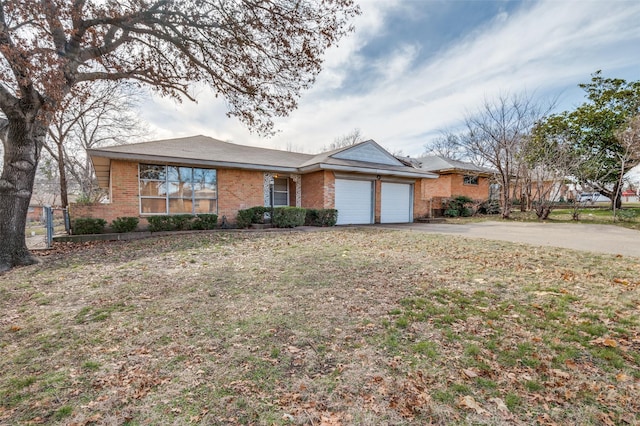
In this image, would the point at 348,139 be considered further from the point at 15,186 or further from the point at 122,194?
the point at 15,186

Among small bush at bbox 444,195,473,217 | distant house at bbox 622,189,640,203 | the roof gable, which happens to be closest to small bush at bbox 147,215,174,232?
the roof gable

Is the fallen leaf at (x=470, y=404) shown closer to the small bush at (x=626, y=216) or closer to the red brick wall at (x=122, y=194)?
the red brick wall at (x=122, y=194)

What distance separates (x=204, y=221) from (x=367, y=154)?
8.73 meters

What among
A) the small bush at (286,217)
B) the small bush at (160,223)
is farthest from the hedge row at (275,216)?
the small bush at (160,223)

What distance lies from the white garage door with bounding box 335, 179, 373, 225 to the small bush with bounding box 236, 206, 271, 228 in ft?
11.9

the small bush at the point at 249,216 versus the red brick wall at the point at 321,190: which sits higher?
the red brick wall at the point at 321,190

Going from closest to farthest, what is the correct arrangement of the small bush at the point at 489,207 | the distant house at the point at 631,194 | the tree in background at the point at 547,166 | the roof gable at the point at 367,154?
the roof gable at the point at 367,154, the tree in background at the point at 547,166, the small bush at the point at 489,207, the distant house at the point at 631,194

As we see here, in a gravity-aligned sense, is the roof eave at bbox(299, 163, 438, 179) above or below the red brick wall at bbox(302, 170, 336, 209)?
above

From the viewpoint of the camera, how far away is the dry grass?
6.31ft

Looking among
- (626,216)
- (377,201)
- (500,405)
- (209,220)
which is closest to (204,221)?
(209,220)

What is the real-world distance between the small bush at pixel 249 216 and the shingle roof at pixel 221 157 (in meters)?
1.94

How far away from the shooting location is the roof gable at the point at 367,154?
1433 centimetres

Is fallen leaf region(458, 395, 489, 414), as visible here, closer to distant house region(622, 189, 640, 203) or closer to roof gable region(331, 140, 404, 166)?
roof gable region(331, 140, 404, 166)

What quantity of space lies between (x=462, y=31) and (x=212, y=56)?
793cm
